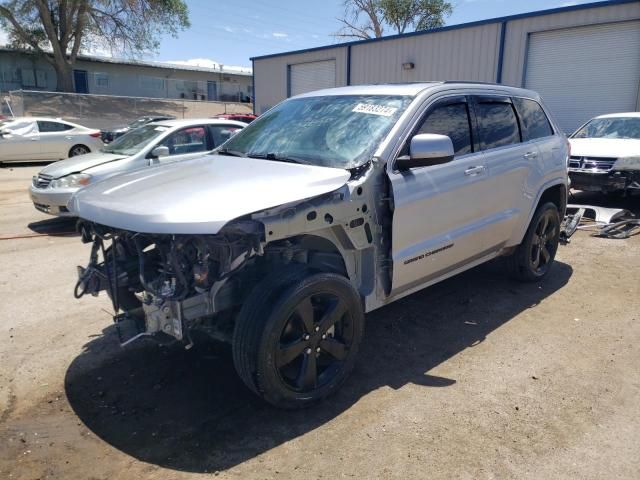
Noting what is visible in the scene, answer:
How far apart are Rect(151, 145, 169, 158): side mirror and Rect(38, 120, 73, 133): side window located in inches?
424

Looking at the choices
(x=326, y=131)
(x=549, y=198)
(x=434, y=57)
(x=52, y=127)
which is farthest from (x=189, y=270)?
(x=434, y=57)

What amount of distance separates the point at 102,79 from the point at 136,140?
37707 mm

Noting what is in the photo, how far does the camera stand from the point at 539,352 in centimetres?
407

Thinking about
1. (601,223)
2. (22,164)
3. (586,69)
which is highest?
Answer: (586,69)

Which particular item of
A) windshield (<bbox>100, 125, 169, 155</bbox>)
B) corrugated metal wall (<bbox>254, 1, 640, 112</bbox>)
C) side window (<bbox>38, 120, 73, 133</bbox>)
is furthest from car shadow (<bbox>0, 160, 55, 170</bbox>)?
corrugated metal wall (<bbox>254, 1, 640, 112</bbox>)

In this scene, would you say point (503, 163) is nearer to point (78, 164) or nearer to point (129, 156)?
point (129, 156)

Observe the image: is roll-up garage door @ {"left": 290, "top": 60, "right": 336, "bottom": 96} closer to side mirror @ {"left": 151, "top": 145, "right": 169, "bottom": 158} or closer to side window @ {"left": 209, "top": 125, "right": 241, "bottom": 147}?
side window @ {"left": 209, "top": 125, "right": 241, "bottom": 147}

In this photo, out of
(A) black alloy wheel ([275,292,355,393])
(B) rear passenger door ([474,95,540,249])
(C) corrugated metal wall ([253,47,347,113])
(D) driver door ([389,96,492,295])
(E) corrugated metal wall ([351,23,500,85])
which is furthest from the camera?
(C) corrugated metal wall ([253,47,347,113])

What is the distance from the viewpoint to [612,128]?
10.6 meters

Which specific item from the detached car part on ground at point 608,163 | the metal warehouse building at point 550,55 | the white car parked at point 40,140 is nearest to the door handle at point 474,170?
the detached car part on ground at point 608,163

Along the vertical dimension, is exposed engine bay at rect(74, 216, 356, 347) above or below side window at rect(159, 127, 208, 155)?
below

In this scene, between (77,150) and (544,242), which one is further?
(77,150)

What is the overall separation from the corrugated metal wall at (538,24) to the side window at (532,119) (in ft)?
40.2

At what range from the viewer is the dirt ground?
2.80 m
